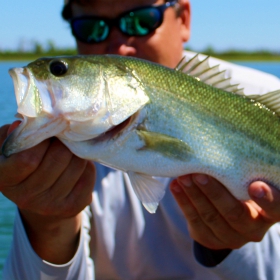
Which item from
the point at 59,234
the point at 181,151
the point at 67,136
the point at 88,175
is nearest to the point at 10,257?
the point at 59,234

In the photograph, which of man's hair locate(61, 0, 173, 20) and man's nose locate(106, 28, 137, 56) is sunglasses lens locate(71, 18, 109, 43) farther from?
man's hair locate(61, 0, 173, 20)

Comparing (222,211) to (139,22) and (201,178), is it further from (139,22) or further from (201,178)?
(139,22)

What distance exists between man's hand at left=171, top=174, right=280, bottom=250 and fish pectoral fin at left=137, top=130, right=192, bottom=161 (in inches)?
7.1

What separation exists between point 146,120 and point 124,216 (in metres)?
1.22

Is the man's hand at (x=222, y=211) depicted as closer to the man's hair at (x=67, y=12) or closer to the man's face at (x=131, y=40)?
the man's face at (x=131, y=40)

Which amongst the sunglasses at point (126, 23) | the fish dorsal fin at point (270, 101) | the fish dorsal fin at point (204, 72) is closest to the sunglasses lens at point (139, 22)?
the sunglasses at point (126, 23)

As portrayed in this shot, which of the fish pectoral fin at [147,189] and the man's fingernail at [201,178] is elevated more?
the man's fingernail at [201,178]

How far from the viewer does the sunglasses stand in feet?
10.4

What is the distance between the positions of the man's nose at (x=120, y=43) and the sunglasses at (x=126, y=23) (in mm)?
31

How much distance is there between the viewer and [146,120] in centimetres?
201

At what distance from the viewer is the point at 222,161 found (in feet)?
6.90

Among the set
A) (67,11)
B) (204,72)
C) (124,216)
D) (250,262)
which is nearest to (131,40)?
(67,11)

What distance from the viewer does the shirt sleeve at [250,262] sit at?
2.68 meters

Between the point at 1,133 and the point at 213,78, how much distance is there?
40.7 inches
